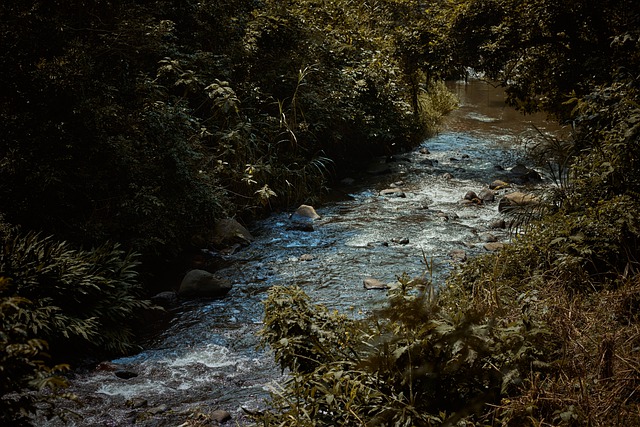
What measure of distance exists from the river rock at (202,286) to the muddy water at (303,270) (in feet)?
0.52

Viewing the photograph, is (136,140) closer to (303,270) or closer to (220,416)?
(303,270)

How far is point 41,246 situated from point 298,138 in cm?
626

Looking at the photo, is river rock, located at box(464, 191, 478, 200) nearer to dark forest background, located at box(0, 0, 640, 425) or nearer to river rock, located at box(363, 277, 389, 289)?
dark forest background, located at box(0, 0, 640, 425)

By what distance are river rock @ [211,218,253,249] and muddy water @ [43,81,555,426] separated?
21 centimetres

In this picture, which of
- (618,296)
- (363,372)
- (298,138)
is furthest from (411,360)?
(298,138)

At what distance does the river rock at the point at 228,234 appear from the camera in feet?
28.9

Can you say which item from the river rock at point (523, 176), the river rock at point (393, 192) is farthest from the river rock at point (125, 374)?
the river rock at point (523, 176)

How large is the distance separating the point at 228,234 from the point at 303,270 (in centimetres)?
156

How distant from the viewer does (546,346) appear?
3.82 metres

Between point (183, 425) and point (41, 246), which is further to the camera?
point (41, 246)

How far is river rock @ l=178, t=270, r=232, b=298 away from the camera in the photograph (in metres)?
7.20

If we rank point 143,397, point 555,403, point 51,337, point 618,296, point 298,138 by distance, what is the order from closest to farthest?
point 555,403, point 618,296, point 143,397, point 51,337, point 298,138

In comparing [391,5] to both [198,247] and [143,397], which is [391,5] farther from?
[143,397]

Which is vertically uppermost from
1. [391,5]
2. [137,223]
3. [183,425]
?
[391,5]
